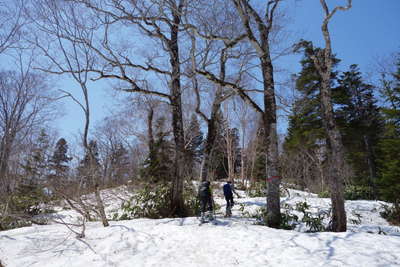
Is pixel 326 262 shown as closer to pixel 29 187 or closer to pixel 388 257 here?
pixel 388 257

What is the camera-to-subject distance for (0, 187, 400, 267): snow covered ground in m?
4.16

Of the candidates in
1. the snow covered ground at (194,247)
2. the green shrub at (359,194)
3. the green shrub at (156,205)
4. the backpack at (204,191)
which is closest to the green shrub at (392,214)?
the green shrub at (359,194)

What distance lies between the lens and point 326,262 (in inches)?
153

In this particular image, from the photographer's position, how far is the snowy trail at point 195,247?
13.6 ft

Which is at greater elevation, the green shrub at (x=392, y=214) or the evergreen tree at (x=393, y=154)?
the evergreen tree at (x=393, y=154)

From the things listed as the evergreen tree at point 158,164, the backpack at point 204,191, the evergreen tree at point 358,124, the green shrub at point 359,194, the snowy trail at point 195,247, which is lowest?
the snowy trail at point 195,247

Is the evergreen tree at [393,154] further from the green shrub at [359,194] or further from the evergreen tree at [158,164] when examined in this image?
the evergreen tree at [158,164]

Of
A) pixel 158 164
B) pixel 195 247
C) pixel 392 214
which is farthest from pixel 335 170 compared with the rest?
pixel 158 164

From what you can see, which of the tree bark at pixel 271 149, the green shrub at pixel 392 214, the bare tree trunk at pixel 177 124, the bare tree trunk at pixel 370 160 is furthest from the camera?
the bare tree trunk at pixel 370 160

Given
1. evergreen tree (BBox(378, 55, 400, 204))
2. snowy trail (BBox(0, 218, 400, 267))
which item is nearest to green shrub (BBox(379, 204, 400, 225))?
evergreen tree (BBox(378, 55, 400, 204))

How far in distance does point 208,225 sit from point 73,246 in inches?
136

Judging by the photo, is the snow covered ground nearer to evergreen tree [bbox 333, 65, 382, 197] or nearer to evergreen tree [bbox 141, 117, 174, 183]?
evergreen tree [bbox 141, 117, 174, 183]

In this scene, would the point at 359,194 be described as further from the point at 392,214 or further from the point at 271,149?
the point at 271,149

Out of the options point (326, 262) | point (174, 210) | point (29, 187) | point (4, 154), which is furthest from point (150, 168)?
point (326, 262)
